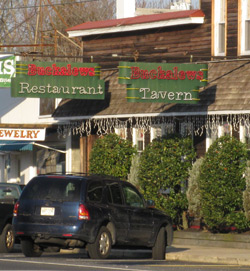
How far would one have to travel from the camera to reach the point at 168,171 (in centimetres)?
2606

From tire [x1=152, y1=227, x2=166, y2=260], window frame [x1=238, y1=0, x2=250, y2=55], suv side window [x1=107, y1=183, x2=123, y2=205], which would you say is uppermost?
window frame [x1=238, y1=0, x2=250, y2=55]

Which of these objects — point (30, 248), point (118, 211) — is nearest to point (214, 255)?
point (118, 211)

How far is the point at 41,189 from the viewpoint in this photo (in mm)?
18109

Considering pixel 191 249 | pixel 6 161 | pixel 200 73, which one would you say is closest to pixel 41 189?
pixel 191 249

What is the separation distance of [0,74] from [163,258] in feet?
51.8

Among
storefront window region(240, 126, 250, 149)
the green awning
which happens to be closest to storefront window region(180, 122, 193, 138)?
storefront window region(240, 126, 250, 149)

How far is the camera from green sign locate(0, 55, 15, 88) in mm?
33656

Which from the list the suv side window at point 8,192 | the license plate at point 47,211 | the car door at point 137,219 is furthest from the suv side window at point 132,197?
the suv side window at point 8,192

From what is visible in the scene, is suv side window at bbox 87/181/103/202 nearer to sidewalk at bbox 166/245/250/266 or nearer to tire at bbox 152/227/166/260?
tire at bbox 152/227/166/260

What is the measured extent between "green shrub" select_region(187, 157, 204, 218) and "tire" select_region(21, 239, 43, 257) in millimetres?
7200

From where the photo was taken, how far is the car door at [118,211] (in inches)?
727

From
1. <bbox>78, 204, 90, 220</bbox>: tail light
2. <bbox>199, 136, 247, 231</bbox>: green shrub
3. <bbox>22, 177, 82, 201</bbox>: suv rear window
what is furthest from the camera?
<bbox>199, 136, 247, 231</bbox>: green shrub

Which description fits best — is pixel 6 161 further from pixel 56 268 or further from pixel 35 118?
pixel 56 268

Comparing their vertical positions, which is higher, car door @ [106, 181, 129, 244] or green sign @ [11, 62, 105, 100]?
green sign @ [11, 62, 105, 100]
